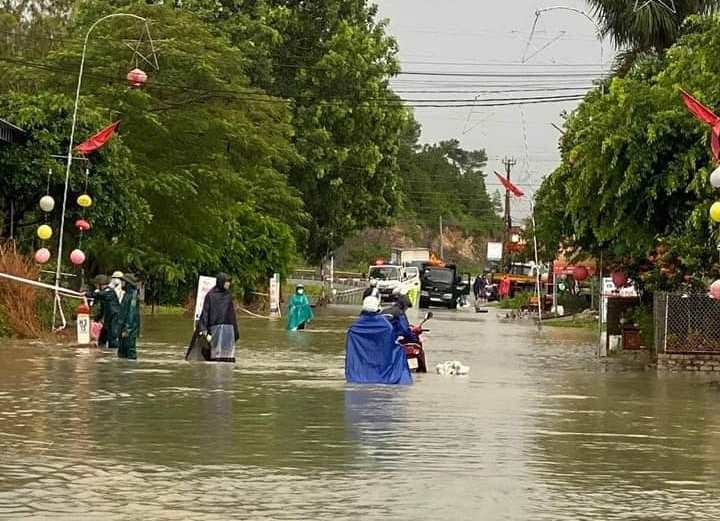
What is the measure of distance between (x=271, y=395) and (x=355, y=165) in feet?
162

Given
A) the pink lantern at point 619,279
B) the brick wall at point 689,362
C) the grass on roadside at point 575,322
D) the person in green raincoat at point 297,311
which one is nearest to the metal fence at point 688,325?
the brick wall at point 689,362

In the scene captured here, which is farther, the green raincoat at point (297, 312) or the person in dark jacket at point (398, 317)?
the green raincoat at point (297, 312)

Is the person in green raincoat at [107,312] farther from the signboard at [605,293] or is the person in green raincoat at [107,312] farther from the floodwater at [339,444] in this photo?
the signboard at [605,293]

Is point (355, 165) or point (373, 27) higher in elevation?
point (373, 27)

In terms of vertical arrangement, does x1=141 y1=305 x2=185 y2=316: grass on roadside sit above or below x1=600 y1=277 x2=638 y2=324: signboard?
below

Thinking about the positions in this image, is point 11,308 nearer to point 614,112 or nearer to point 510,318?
point 614,112

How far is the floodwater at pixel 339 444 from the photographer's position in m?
10.8

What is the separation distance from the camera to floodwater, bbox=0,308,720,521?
10773 millimetres

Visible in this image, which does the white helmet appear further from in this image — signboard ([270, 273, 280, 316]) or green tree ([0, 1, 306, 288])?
signboard ([270, 273, 280, 316])

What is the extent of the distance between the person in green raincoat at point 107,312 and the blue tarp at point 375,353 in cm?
681

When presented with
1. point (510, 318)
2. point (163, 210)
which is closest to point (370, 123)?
point (510, 318)

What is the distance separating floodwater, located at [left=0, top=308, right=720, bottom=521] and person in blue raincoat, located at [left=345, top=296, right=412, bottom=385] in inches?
15.9

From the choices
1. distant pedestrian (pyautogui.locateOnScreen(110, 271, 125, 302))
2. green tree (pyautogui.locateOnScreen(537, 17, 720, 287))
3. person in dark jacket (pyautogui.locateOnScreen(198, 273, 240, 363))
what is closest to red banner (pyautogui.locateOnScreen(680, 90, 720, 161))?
green tree (pyautogui.locateOnScreen(537, 17, 720, 287))

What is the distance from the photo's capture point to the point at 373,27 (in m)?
72.0
